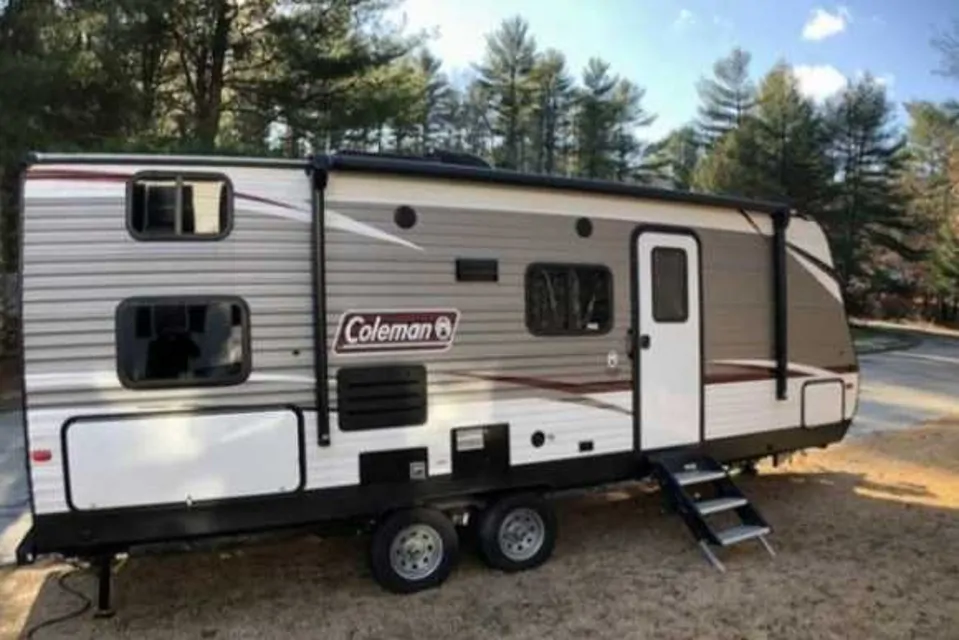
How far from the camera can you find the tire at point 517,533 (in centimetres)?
551

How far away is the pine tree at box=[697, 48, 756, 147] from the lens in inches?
1480

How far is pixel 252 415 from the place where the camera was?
15.5 ft

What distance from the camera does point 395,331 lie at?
516 cm

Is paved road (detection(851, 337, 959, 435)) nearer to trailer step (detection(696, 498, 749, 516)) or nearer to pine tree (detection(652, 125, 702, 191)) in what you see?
trailer step (detection(696, 498, 749, 516))

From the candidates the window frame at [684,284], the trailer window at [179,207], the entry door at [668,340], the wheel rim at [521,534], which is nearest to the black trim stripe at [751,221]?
the entry door at [668,340]

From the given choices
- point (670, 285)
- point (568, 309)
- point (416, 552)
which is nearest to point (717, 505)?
point (670, 285)

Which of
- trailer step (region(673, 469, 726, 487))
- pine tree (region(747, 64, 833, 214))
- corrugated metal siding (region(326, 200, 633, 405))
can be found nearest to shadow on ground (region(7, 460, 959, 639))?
trailer step (region(673, 469, 726, 487))

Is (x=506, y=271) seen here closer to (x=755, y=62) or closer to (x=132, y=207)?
(x=132, y=207)

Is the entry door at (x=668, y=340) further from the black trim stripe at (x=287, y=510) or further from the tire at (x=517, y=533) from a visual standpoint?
the tire at (x=517, y=533)

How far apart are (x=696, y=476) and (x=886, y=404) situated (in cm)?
924

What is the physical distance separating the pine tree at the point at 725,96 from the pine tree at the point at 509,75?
9.34m

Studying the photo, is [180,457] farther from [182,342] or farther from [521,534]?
[521,534]

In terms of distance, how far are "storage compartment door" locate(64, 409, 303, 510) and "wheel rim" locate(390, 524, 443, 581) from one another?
2.62 feet

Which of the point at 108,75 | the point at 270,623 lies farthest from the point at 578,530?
the point at 108,75
